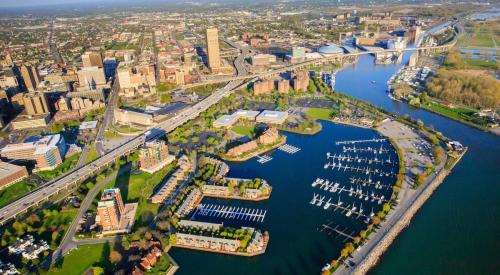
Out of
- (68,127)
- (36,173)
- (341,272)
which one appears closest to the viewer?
(341,272)

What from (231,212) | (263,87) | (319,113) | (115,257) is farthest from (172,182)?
(263,87)

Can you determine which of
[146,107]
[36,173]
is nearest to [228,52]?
[146,107]

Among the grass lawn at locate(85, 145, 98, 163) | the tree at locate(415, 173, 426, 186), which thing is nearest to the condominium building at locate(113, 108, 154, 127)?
the grass lawn at locate(85, 145, 98, 163)

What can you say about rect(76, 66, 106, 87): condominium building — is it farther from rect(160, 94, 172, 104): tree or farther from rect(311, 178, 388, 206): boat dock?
rect(311, 178, 388, 206): boat dock

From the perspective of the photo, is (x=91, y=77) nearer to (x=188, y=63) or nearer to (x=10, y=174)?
(x=188, y=63)

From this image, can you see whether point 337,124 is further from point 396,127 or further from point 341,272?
point 341,272

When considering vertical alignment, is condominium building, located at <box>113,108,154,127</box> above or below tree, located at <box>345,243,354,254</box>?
above

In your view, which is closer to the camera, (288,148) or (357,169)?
(357,169)
